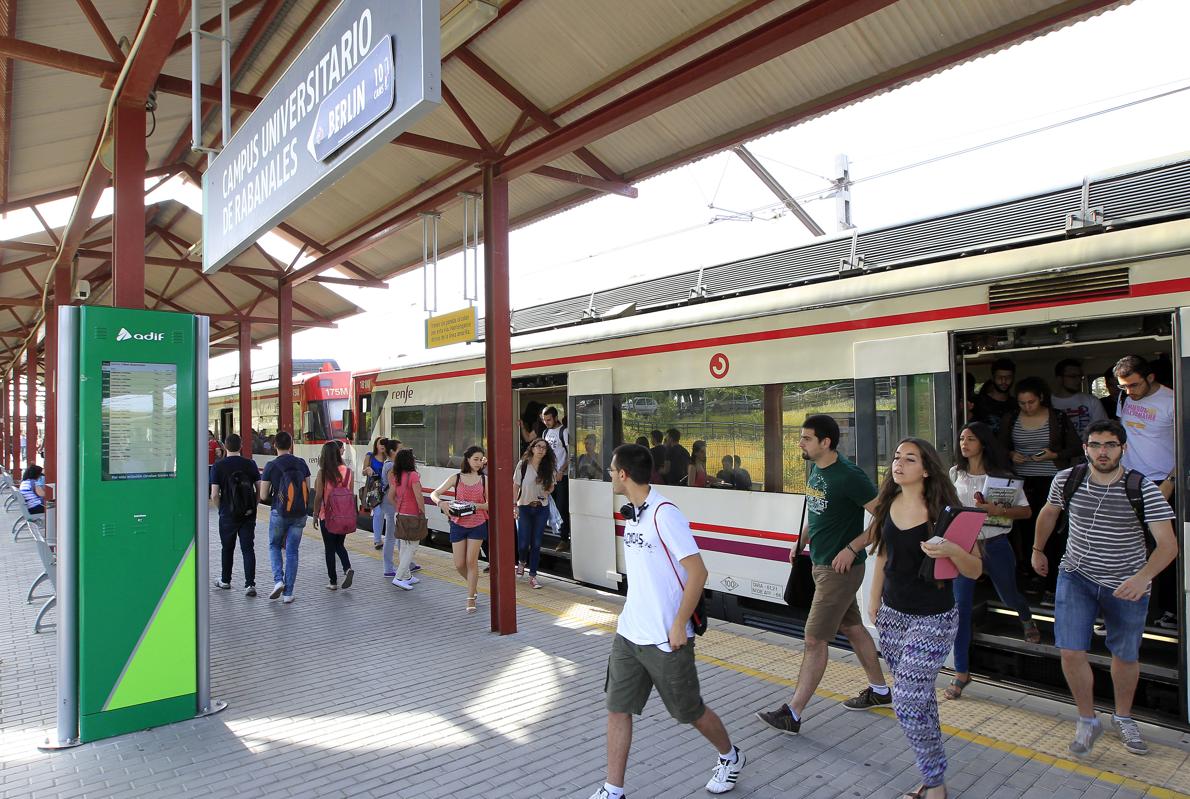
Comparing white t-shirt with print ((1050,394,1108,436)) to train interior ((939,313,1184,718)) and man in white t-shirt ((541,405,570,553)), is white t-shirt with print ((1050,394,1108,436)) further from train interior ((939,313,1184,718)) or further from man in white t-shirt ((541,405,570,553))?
man in white t-shirt ((541,405,570,553))

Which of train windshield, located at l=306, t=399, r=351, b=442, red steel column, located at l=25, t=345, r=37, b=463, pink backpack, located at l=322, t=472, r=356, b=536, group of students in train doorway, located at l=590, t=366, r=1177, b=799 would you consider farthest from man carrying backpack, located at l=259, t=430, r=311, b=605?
red steel column, located at l=25, t=345, r=37, b=463

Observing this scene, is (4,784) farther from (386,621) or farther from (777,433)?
(777,433)

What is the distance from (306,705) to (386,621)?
1942mm

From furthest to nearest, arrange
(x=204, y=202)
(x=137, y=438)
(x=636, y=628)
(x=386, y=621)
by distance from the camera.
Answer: (x=386, y=621)
(x=137, y=438)
(x=204, y=202)
(x=636, y=628)

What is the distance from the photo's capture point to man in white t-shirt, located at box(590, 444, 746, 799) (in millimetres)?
3234

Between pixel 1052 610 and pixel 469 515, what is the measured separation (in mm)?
4682

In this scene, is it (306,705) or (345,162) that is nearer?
(345,162)

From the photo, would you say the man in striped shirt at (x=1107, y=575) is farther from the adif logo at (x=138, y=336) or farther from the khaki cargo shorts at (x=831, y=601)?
the adif logo at (x=138, y=336)

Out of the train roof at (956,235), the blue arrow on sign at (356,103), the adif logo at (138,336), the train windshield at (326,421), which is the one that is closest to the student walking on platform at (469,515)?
the train roof at (956,235)

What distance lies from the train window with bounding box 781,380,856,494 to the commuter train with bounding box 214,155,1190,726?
0.04 ft

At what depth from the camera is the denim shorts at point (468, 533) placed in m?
7.19

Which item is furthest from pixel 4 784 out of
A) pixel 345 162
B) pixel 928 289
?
pixel 928 289

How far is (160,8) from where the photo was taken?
4.37 m

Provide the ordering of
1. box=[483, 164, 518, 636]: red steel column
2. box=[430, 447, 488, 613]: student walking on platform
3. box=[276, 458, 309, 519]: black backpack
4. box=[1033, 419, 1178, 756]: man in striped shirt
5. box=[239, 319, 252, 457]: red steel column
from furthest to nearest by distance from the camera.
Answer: box=[239, 319, 252, 457]: red steel column < box=[276, 458, 309, 519]: black backpack < box=[430, 447, 488, 613]: student walking on platform < box=[483, 164, 518, 636]: red steel column < box=[1033, 419, 1178, 756]: man in striped shirt
